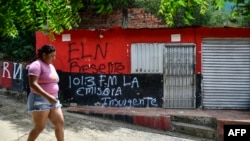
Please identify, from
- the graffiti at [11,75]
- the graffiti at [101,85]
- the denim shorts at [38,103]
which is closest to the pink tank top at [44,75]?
the denim shorts at [38,103]

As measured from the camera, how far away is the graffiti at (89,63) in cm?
1037

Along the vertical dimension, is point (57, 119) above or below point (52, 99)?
below

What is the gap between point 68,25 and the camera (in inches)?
92.1

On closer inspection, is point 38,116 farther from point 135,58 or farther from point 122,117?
point 135,58

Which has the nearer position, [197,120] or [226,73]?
[197,120]

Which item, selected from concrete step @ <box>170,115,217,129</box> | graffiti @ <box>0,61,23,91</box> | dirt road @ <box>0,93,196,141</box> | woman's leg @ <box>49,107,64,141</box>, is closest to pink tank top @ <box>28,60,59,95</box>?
woman's leg @ <box>49,107,64,141</box>

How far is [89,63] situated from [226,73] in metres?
3.85

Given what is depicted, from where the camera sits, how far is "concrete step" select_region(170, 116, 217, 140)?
8.75 m

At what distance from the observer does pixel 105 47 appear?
10422 mm

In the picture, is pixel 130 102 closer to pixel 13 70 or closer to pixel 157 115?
pixel 157 115

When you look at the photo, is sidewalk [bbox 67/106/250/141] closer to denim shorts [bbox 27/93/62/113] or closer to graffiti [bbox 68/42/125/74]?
graffiti [bbox 68/42/125/74]

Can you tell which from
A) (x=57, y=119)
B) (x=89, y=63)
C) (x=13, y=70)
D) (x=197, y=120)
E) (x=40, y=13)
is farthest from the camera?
(x=13, y=70)

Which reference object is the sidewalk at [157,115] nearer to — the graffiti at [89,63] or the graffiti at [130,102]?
the graffiti at [130,102]

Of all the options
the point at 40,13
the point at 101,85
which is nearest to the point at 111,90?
the point at 101,85
